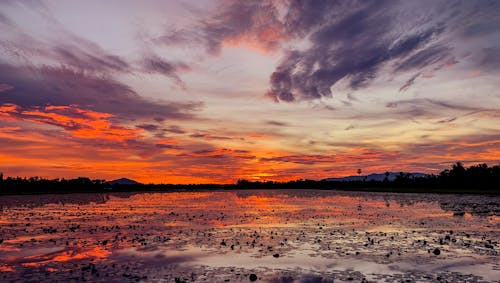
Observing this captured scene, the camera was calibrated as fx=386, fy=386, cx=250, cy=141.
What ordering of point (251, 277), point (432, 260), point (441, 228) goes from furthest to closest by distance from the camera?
point (441, 228) → point (432, 260) → point (251, 277)

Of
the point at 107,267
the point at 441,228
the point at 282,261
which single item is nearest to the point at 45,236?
the point at 107,267

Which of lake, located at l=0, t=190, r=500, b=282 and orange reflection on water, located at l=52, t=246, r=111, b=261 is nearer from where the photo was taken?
lake, located at l=0, t=190, r=500, b=282

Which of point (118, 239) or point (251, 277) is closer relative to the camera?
point (251, 277)

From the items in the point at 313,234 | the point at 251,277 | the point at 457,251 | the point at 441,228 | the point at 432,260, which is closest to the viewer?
the point at 251,277

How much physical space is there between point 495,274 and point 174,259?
50.0ft

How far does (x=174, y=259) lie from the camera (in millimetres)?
20656

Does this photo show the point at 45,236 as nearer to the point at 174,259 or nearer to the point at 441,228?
the point at 174,259

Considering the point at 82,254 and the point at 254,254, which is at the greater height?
the point at 82,254

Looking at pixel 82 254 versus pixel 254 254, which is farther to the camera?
pixel 82 254

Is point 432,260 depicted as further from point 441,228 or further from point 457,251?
point 441,228

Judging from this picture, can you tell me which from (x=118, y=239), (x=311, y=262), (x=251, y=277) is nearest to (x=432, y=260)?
(x=311, y=262)

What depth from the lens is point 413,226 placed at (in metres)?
34.8

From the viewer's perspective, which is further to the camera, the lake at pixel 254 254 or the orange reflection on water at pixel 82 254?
the orange reflection on water at pixel 82 254

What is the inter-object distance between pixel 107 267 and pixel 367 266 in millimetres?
12525
